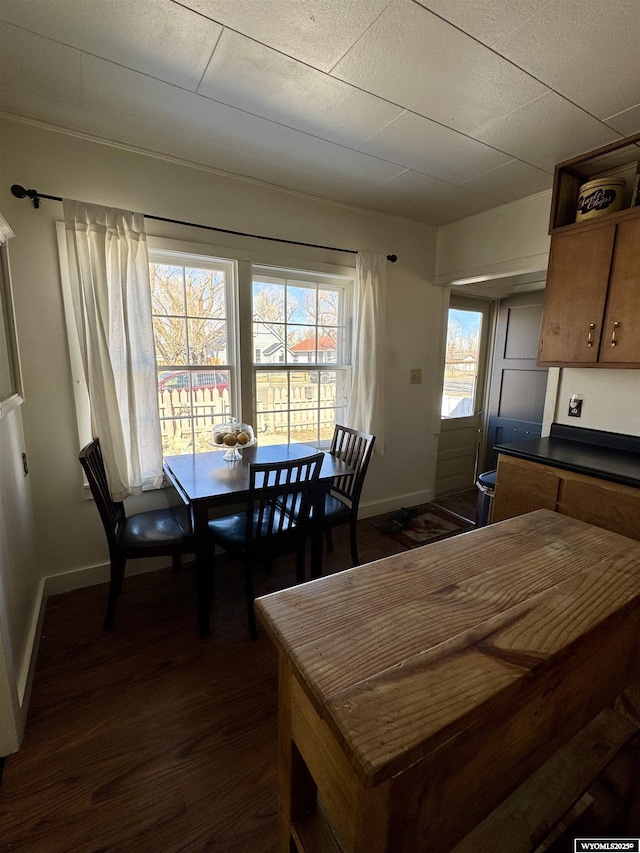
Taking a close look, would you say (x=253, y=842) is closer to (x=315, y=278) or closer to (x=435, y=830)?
(x=435, y=830)

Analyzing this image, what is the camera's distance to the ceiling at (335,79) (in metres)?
1.28

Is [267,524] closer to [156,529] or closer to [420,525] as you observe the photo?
[156,529]

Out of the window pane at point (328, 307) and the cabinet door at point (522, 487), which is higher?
the window pane at point (328, 307)

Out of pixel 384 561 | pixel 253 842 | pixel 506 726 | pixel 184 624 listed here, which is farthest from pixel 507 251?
pixel 253 842

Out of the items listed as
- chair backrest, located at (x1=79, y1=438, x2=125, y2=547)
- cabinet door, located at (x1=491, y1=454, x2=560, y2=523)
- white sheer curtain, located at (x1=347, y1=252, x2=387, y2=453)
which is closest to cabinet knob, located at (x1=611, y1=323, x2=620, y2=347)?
cabinet door, located at (x1=491, y1=454, x2=560, y2=523)

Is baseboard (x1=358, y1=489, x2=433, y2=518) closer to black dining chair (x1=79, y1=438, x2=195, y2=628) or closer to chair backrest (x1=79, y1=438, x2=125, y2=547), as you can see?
black dining chair (x1=79, y1=438, x2=195, y2=628)

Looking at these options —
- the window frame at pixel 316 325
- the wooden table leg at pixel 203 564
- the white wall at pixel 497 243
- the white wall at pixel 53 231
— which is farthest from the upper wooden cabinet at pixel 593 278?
the wooden table leg at pixel 203 564

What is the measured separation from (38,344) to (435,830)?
98.1 inches

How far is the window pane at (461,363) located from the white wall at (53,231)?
1.07m

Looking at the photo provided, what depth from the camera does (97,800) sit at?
125 centimetres

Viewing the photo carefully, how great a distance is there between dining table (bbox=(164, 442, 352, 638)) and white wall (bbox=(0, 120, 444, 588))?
0.64 meters

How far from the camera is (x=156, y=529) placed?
6.72 feet

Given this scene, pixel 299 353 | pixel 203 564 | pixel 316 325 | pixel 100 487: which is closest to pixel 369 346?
pixel 316 325

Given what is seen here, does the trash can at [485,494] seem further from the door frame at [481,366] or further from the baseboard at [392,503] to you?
the door frame at [481,366]
